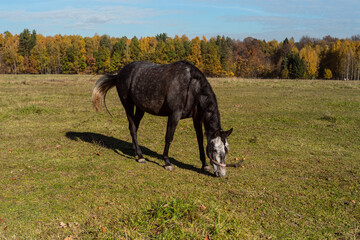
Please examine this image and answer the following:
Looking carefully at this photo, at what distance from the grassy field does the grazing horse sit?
778 millimetres

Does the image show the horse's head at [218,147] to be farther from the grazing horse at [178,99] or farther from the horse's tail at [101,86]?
the horse's tail at [101,86]

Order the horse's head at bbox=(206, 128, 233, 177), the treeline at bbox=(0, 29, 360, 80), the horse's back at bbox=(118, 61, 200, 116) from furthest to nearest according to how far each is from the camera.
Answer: the treeline at bbox=(0, 29, 360, 80) < the horse's back at bbox=(118, 61, 200, 116) < the horse's head at bbox=(206, 128, 233, 177)

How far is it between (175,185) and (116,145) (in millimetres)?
4201

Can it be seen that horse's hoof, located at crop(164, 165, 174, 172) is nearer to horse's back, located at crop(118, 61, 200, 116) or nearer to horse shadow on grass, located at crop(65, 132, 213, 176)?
horse shadow on grass, located at crop(65, 132, 213, 176)

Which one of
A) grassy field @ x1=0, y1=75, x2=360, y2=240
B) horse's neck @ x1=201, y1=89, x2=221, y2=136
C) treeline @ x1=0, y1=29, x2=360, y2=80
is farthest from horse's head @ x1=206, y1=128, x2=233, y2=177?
treeline @ x1=0, y1=29, x2=360, y2=80

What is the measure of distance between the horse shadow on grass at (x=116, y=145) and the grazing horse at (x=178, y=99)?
0.46m

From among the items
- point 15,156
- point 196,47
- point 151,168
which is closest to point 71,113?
point 15,156

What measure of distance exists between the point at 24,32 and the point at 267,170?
369 ft

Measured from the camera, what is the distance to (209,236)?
4.23m

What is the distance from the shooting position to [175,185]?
258 inches

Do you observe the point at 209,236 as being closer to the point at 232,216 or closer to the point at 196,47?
the point at 232,216

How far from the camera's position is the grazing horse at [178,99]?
6.84 meters

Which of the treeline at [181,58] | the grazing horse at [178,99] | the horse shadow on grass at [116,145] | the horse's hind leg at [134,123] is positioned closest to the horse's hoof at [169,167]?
the grazing horse at [178,99]

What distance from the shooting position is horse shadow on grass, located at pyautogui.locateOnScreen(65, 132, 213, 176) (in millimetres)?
8125
